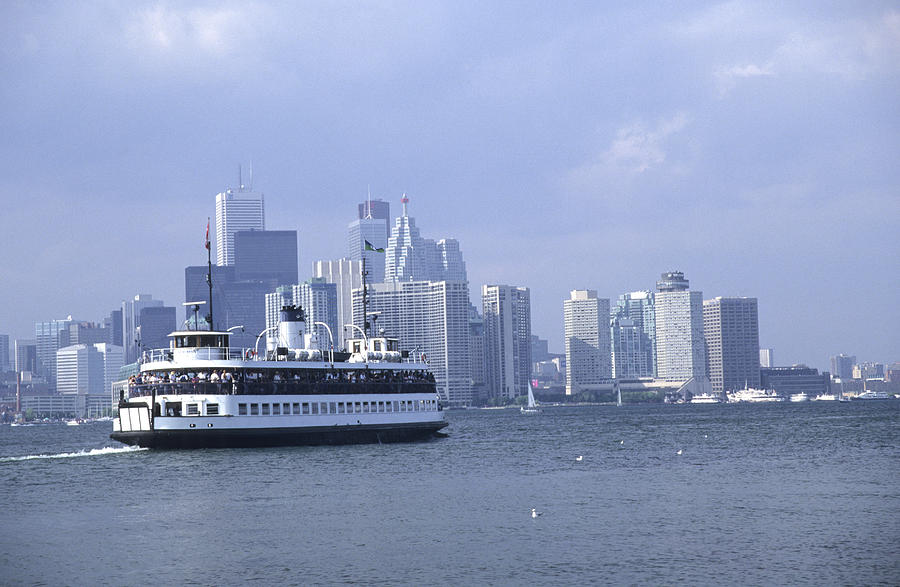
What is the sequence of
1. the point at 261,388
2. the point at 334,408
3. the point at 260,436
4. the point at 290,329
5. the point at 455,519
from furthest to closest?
the point at 290,329
the point at 334,408
the point at 260,436
the point at 261,388
the point at 455,519

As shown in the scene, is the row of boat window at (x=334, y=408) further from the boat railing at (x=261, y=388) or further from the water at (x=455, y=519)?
the water at (x=455, y=519)

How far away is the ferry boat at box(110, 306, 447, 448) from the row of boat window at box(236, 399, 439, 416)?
81 millimetres

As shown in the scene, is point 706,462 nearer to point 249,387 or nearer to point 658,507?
point 658,507

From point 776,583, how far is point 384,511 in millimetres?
21340

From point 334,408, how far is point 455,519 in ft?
148

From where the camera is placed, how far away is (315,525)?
47.8 meters

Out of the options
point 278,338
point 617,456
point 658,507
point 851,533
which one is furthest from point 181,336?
point 851,533

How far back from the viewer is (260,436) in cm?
8575

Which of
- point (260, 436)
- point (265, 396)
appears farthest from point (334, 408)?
point (260, 436)

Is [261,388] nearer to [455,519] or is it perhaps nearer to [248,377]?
[248,377]

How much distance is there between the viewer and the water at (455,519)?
37.6 metres

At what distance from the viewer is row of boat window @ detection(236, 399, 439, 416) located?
85500mm

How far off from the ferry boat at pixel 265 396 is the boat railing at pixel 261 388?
0.24 ft

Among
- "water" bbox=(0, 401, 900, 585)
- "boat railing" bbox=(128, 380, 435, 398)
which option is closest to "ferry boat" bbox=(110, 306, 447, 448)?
"boat railing" bbox=(128, 380, 435, 398)
